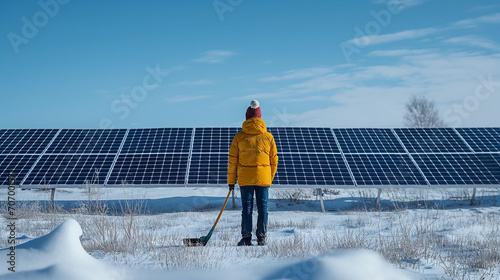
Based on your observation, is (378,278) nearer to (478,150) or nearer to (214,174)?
(214,174)

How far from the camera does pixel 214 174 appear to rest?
12266mm

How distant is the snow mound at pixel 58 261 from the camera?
147 inches

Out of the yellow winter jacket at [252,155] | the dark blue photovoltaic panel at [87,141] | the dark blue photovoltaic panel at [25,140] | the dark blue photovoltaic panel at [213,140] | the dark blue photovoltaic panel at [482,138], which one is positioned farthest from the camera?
the dark blue photovoltaic panel at [482,138]

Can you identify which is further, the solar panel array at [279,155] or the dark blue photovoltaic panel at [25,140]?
the dark blue photovoltaic panel at [25,140]

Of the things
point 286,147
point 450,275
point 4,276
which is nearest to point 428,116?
point 286,147

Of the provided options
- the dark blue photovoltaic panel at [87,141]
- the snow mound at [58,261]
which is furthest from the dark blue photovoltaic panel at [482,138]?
the snow mound at [58,261]

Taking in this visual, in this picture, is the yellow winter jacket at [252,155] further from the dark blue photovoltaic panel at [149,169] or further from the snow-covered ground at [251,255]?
the dark blue photovoltaic panel at [149,169]

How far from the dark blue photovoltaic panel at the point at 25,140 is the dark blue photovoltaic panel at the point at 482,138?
1470 centimetres

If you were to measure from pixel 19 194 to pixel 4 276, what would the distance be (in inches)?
662

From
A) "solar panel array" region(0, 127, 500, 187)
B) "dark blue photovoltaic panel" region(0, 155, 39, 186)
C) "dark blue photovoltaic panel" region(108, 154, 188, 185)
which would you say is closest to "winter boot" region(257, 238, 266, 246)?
"solar panel array" region(0, 127, 500, 187)

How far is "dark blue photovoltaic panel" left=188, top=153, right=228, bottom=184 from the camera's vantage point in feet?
39.3

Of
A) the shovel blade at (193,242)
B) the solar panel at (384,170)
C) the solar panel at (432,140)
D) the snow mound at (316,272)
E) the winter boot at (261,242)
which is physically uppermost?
the solar panel at (432,140)

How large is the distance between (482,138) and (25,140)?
53.2 feet

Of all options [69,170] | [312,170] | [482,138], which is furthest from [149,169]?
[482,138]
